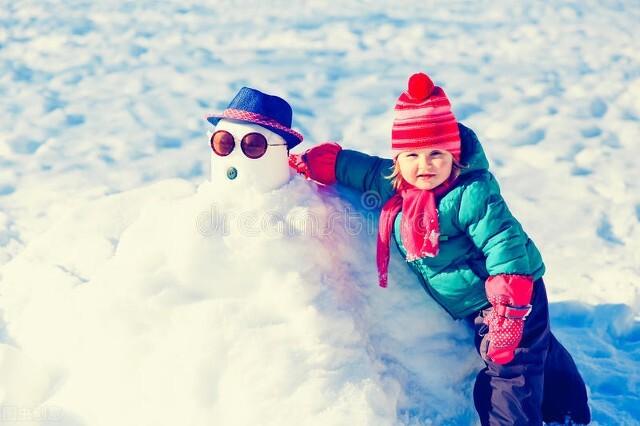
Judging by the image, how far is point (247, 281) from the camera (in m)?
1.84

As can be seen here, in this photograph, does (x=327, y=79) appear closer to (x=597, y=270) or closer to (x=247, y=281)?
(x=597, y=270)

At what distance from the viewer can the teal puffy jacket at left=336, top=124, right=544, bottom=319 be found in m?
1.85

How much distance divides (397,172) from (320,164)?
262 mm

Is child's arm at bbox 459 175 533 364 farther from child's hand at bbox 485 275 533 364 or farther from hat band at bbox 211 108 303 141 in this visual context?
hat band at bbox 211 108 303 141

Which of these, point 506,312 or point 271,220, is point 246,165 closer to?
point 271,220

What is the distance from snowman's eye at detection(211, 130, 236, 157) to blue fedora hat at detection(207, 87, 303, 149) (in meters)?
0.05

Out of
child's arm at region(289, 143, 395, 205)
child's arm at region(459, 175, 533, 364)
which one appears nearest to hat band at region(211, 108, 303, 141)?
child's arm at region(289, 143, 395, 205)

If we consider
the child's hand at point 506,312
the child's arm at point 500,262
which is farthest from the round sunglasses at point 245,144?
the child's hand at point 506,312

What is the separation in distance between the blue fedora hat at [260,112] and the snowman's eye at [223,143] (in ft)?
0.18

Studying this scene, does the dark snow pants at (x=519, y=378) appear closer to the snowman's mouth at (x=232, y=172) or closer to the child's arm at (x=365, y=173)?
the child's arm at (x=365, y=173)

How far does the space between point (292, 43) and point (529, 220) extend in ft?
14.3

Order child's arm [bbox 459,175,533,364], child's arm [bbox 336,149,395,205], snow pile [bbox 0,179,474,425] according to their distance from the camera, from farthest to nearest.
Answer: child's arm [bbox 336,149,395,205], child's arm [bbox 459,175,533,364], snow pile [bbox 0,179,474,425]

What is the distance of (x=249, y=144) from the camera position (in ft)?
6.22

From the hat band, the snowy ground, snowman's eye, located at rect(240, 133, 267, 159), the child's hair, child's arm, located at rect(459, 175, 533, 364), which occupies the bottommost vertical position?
the snowy ground
